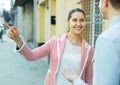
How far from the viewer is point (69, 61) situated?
301cm

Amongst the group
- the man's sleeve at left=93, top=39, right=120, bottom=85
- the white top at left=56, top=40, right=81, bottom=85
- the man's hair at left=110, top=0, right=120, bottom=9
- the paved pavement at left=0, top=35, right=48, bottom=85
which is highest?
Answer: the man's hair at left=110, top=0, right=120, bottom=9

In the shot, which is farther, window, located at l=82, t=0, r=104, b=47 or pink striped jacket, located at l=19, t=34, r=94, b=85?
window, located at l=82, t=0, r=104, b=47

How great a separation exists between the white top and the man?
124cm

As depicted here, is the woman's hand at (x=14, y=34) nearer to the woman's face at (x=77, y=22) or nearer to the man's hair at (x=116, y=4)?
the woman's face at (x=77, y=22)

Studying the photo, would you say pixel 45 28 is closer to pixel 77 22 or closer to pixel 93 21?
pixel 93 21

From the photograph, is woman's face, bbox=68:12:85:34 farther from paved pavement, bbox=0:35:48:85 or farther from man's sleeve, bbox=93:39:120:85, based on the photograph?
paved pavement, bbox=0:35:48:85

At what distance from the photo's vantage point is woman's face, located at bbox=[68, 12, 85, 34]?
3100mm

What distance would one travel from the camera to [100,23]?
5984mm

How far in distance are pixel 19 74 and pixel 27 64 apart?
230 centimetres

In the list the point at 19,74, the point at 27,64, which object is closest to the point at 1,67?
the point at 27,64

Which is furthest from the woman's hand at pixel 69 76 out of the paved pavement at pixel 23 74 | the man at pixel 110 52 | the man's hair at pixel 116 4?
the paved pavement at pixel 23 74

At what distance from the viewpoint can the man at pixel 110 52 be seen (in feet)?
5.46

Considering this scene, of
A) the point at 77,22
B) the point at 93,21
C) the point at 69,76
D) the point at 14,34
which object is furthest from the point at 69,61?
the point at 93,21

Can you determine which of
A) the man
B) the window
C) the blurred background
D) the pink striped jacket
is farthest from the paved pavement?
the man
